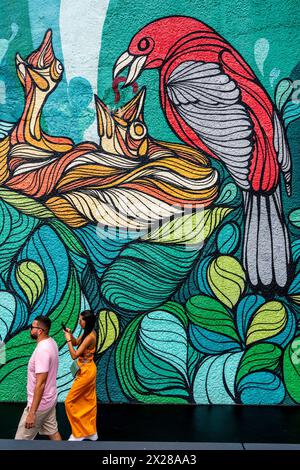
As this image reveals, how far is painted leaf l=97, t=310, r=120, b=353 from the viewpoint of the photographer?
28.0 ft

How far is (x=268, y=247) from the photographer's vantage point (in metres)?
8.56

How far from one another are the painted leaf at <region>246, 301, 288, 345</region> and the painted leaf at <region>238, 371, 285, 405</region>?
0.49 metres

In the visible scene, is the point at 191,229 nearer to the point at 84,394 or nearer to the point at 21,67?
the point at 84,394

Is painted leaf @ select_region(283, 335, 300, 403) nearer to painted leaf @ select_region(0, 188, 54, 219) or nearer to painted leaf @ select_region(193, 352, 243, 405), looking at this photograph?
painted leaf @ select_region(193, 352, 243, 405)

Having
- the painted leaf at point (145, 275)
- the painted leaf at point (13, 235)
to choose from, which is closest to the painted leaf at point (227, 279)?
the painted leaf at point (145, 275)

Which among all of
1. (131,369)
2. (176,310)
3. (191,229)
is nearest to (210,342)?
(176,310)

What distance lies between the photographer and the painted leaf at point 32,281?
28.3ft

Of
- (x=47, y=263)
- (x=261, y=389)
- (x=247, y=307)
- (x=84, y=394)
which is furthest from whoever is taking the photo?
(x=47, y=263)

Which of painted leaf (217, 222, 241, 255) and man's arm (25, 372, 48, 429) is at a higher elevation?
painted leaf (217, 222, 241, 255)

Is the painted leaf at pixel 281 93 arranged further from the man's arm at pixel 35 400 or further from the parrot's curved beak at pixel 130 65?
the man's arm at pixel 35 400

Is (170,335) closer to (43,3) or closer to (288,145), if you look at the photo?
(288,145)

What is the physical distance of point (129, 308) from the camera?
856 cm

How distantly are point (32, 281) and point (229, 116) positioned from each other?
358cm

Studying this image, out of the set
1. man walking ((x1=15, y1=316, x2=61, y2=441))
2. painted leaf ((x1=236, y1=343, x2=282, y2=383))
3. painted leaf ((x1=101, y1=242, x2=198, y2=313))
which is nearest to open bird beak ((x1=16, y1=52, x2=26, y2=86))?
painted leaf ((x1=101, y1=242, x2=198, y2=313))
